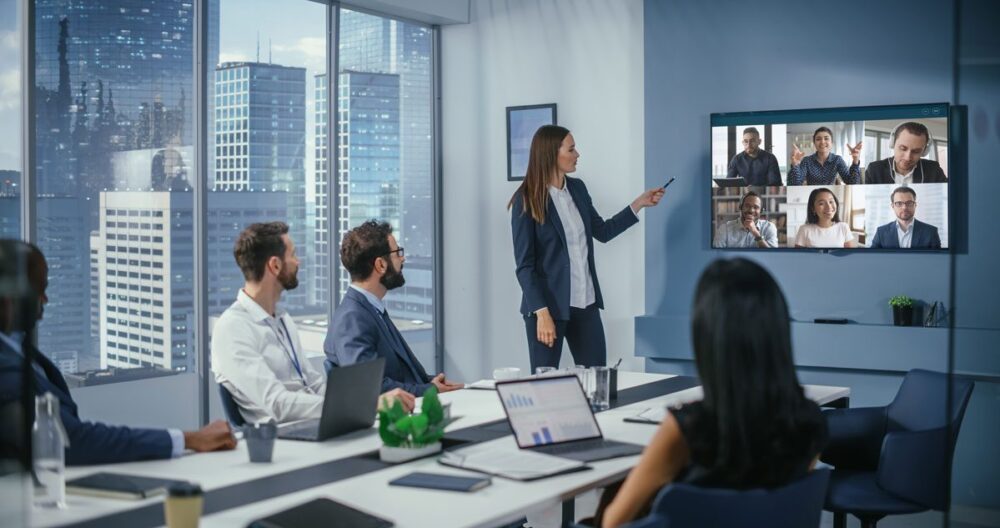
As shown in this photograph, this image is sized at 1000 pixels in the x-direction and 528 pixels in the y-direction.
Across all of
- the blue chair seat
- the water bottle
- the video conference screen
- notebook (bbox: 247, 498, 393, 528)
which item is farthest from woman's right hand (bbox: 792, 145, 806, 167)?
the water bottle

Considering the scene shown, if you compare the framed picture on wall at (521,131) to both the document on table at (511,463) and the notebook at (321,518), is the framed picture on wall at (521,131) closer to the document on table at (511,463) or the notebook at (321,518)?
the document on table at (511,463)

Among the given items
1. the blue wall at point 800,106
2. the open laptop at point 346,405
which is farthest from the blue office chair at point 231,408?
the blue wall at point 800,106

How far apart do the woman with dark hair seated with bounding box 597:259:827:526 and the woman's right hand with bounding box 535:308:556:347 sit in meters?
3.27

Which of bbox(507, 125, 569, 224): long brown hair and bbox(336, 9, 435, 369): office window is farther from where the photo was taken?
bbox(336, 9, 435, 369): office window

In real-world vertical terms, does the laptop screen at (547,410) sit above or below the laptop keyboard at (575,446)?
above

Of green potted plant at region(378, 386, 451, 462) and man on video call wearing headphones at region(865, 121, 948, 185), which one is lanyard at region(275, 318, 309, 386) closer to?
green potted plant at region(378, 386, 451, 462)

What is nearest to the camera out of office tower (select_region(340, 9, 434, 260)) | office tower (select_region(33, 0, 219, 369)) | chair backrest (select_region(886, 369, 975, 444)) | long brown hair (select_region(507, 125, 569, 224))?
chair backrest (select_region(886, 369, 975, 444))

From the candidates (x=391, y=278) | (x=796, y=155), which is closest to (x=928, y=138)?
(x=796, y=155)

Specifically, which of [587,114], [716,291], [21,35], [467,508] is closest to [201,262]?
[21,35]

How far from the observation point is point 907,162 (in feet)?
18.0

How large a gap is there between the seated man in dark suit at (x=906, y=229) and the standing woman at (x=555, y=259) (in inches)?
59.9

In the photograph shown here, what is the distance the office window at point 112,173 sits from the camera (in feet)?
16.2

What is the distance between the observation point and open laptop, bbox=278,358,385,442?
2.99 meters

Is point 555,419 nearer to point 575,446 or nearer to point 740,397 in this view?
Answer: point 575,446
